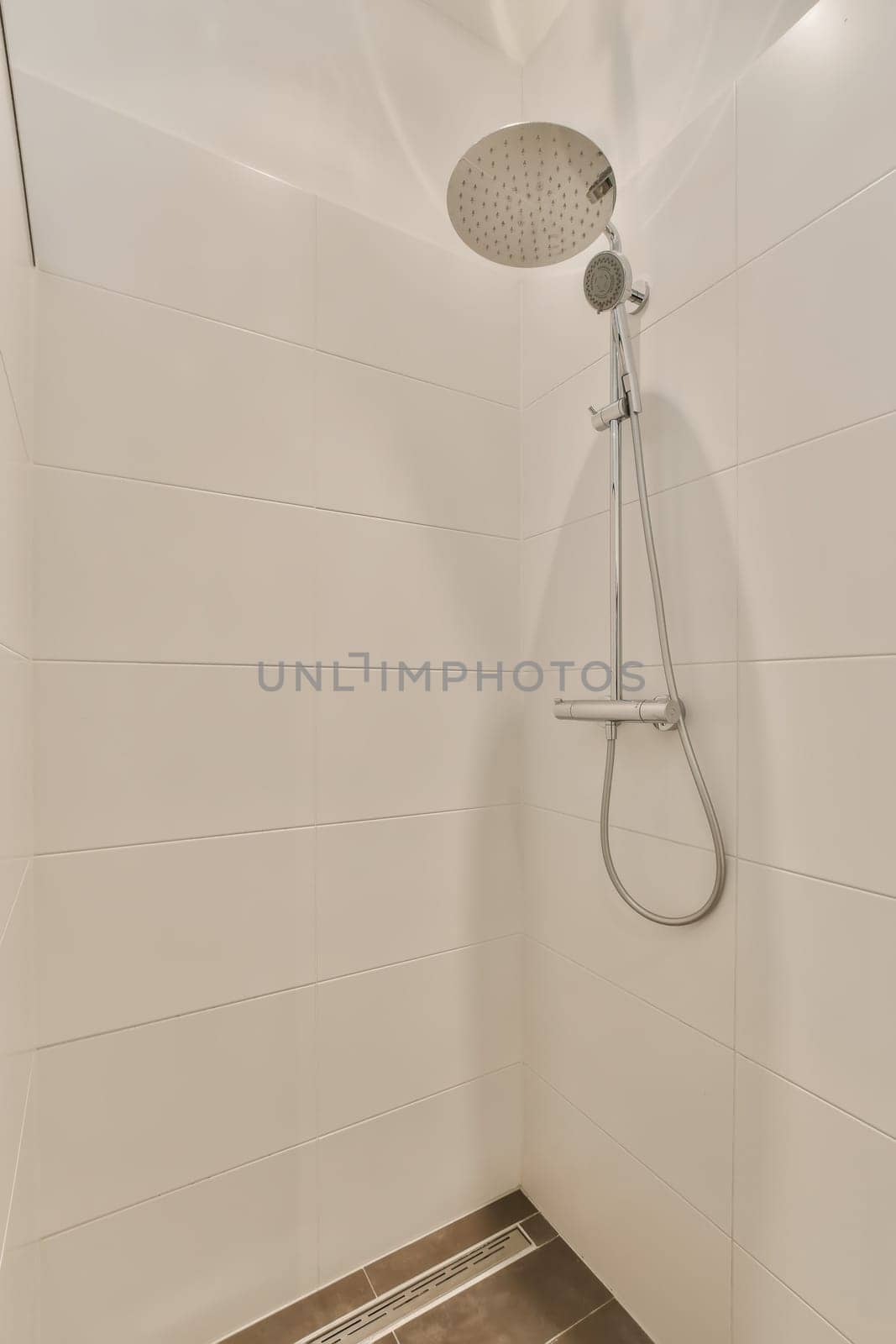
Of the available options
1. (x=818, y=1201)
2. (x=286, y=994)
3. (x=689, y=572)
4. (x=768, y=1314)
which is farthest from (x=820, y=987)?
(x=286, y=994)

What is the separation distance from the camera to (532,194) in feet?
3.02

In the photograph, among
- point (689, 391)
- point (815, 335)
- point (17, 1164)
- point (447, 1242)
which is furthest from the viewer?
point (447, 1242)

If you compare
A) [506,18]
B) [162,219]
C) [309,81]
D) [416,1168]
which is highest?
[506,18]

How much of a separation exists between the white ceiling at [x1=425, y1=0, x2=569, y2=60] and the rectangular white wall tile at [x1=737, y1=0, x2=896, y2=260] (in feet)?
2.42

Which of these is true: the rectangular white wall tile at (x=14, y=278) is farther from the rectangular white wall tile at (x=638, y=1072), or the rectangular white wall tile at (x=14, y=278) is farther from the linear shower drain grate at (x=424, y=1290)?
the linear shower drain grate at (x=424, y=1290)

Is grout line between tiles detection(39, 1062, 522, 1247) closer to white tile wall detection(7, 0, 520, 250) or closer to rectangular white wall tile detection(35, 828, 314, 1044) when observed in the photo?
rectangular white wall tile detection(35, 828, 314, 1044)

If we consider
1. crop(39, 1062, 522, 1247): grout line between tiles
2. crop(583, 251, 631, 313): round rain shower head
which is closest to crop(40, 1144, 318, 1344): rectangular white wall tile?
crop(39, 1062, 522, 1247): grout line between tiles

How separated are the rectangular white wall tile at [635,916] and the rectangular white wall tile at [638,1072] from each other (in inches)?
1.5

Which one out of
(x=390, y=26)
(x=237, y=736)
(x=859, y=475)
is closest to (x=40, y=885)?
(x=237, y=736)

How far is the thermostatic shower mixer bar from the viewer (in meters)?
0.87

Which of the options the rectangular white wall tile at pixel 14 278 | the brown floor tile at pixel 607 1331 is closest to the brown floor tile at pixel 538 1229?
the brown floor tile at pixel 607 1331

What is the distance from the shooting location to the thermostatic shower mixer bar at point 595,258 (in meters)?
0.87

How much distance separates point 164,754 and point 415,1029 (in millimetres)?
728

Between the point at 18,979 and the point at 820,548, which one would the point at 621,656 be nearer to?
the point at 820,548
